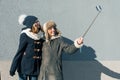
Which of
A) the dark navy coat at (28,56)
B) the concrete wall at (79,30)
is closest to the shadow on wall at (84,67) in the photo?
the concrete wall at (79,30)

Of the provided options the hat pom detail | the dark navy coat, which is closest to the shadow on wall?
the dark navy coat

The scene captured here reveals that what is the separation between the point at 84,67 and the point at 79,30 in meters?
0.64

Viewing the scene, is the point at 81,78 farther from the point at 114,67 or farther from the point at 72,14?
the point at 72,14

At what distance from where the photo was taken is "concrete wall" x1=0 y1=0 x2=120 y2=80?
719 centimetres

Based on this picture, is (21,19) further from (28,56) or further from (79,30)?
(79,30)

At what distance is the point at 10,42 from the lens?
721cm

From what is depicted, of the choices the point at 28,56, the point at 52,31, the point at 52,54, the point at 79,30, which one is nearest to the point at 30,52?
the point at 28,56

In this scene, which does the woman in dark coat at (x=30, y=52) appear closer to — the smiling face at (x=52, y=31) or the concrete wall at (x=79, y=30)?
the smiling face at (x=52, y=31)

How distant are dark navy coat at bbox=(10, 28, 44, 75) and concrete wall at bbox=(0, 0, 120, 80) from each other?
24.8 inches

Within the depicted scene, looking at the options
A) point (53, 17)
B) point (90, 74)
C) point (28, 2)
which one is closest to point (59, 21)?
point (53, 17)

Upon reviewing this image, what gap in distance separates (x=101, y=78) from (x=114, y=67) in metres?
0.29

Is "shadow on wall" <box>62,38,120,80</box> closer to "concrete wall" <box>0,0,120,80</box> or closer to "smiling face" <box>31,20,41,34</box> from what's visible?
"concrete wall" <box>0,0,120,80</box>

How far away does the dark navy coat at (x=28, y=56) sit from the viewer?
654 cm

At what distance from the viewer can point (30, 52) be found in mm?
6543
